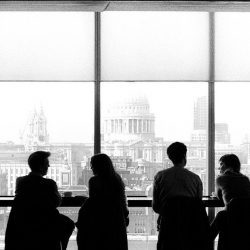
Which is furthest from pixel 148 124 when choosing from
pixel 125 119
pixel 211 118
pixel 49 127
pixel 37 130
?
pixel 37 130

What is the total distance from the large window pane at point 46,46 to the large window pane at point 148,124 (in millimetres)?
459

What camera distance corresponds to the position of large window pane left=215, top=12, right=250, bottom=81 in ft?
20.7

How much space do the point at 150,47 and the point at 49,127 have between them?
4.67ft

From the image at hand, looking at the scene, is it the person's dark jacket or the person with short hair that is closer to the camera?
the person's dark jacket

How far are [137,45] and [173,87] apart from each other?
2.02 feet

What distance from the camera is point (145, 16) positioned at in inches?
245

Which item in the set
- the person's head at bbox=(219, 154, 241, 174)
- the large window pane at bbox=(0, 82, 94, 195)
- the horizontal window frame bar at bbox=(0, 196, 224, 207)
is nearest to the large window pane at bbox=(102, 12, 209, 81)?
the large window pane at bbox=(0, 82, 94, 195)

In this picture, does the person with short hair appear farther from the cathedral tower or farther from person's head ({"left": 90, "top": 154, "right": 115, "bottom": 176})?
the cathedral tower

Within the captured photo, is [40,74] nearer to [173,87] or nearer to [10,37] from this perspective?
[10,37]

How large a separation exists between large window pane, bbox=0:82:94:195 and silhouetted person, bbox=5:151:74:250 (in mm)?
1689

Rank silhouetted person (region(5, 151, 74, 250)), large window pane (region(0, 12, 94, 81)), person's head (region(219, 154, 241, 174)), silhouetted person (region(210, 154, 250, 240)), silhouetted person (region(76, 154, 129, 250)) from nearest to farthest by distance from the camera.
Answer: silhouetted person (region(5, 151, 74, 250)) → silhouetted person (region(76, 154, 129, 250)) → silhouetted person (region(210, 154, 250, 240)) → person's head (region(219, 154, 241, 174)) → large window pane (region(0, 12, 94, 81))

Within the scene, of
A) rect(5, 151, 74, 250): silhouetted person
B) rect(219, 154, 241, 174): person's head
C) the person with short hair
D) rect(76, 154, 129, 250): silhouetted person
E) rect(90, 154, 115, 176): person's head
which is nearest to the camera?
rect(5, 151, 74, 250): silhouetted person

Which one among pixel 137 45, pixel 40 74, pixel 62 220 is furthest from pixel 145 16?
pixel 62 220

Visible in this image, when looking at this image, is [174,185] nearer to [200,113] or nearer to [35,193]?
[35,193]
